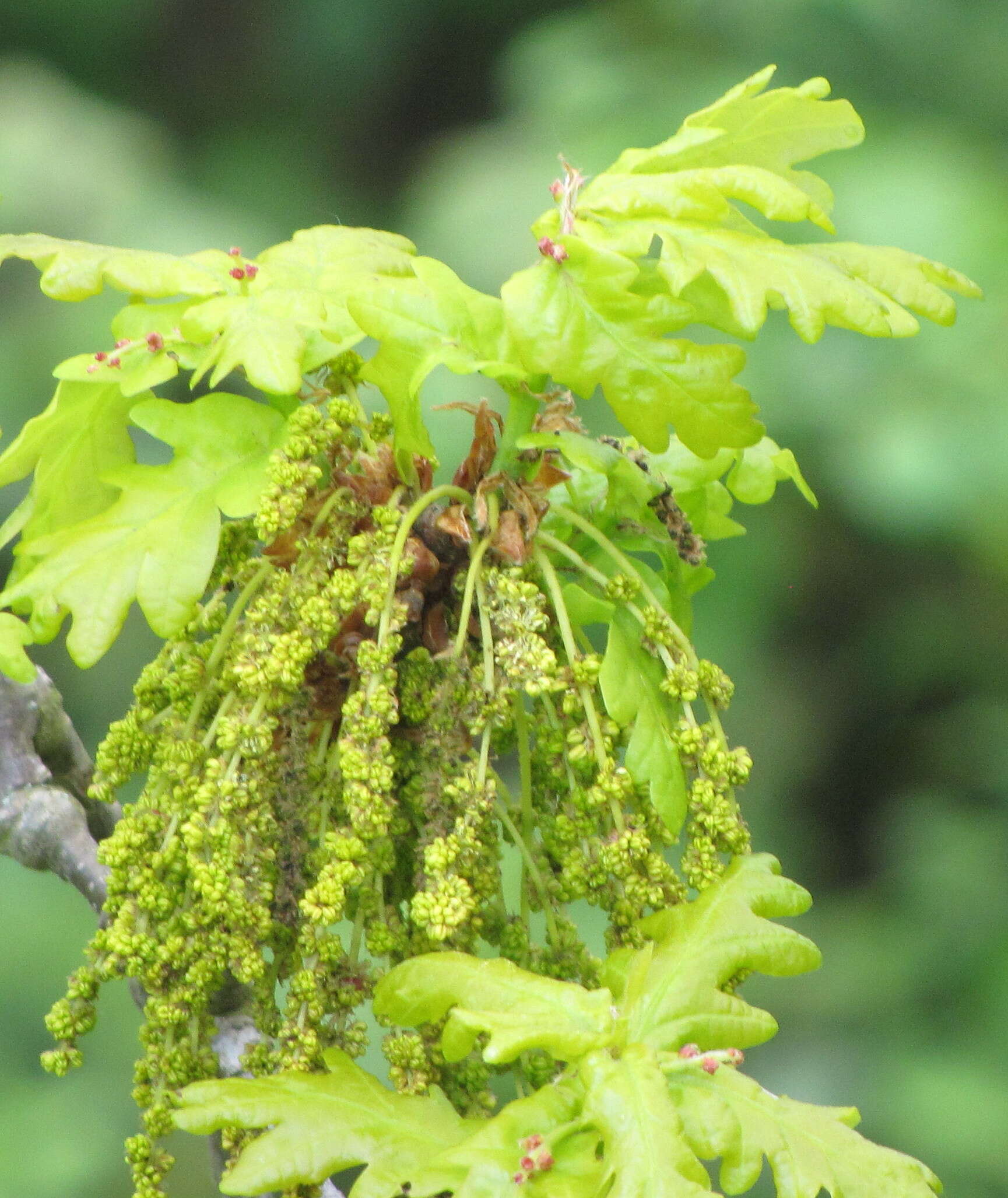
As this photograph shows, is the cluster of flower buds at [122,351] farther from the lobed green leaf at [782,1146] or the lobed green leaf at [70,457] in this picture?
the lobed green leaf at [782,1146]

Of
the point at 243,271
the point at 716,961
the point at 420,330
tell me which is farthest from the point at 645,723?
the point at 243,271

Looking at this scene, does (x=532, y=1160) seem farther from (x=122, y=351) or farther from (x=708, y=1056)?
(x=122, y=351)

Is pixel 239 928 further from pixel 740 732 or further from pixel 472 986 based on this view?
pixel 740 732

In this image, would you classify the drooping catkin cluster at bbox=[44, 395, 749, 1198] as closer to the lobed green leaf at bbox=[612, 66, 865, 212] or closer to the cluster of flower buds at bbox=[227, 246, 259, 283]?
the cluster of flower buds at bbox=[227, 246, 259, 283]

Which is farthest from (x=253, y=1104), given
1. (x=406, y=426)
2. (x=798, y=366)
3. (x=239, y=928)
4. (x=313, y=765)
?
(x=798, y=366)

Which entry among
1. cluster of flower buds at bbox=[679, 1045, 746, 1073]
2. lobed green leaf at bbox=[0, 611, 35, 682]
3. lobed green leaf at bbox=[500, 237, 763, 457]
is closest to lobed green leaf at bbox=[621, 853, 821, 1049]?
cluster of flower buds at bbox=[679, 1045, 746, 1073]

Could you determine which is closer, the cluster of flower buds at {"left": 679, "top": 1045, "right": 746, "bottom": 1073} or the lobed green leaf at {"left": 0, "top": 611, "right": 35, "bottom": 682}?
the cluster of flower buds at {"left": 679, "top": 1045, "right": 746, "bottom": 1073}
